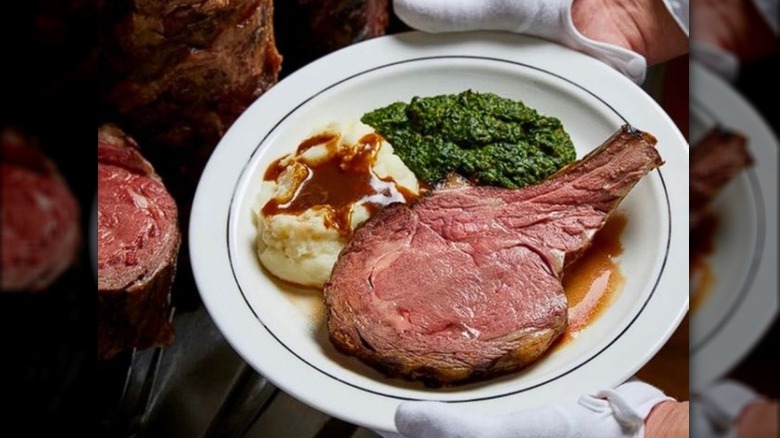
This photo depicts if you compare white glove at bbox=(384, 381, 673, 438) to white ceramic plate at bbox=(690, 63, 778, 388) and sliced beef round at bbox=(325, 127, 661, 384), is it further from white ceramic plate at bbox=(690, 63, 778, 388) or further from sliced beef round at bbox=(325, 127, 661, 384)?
white ceramic plate at bbox=(690, 63, 778, 388)

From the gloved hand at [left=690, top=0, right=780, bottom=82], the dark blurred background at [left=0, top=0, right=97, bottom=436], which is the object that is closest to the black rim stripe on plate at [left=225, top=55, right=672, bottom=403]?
the dark blurred background at [left=0, top=0, right=97, bottom=436]

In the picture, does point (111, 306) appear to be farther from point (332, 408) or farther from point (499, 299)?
point (499, 299)

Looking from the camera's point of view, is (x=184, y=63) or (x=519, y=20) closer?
(x=184, y=63)

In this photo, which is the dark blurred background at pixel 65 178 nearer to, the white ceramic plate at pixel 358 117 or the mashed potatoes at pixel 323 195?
the white ceramic plate at pixel 358 117

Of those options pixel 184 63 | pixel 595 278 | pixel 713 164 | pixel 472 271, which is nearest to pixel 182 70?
pixel 184 63

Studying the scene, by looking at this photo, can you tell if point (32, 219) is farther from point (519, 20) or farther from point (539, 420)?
point (519, 20)

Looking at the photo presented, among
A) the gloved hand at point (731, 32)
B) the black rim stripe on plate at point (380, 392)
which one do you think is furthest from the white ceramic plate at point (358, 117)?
the gloved hand at point (731, 32)
